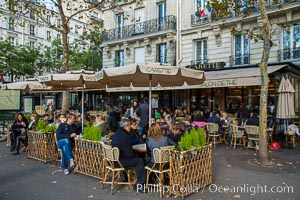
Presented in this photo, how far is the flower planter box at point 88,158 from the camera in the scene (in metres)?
5.95

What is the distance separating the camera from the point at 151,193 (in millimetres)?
5168

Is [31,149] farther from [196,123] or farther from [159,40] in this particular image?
[159,40]

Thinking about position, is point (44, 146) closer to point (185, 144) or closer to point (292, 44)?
point (185, 144)

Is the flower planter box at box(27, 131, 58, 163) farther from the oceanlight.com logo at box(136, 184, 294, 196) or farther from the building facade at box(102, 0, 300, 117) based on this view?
the building facade at box(102, 0, 300, 117)

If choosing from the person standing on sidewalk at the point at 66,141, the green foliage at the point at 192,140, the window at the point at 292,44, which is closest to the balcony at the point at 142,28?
the window at the point at 292,44

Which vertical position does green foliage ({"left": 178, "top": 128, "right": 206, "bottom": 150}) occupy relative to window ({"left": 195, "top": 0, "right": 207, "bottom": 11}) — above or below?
below

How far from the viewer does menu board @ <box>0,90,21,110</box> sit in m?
12.0

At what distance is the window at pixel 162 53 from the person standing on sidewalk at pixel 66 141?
13.7 meters

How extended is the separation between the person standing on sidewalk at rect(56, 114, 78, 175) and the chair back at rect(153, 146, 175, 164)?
2.60 m

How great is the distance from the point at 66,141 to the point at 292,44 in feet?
42.6

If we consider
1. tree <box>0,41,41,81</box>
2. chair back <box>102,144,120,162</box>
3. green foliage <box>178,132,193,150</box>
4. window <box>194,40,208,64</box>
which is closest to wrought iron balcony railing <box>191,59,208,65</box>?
window <box>194,40,208,64</box>

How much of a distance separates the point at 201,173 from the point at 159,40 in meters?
15.5

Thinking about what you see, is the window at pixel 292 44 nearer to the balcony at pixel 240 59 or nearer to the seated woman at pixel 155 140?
the balcony at pixel 240 59

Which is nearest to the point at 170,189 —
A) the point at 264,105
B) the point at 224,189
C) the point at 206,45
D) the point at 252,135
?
the point at 224,189
